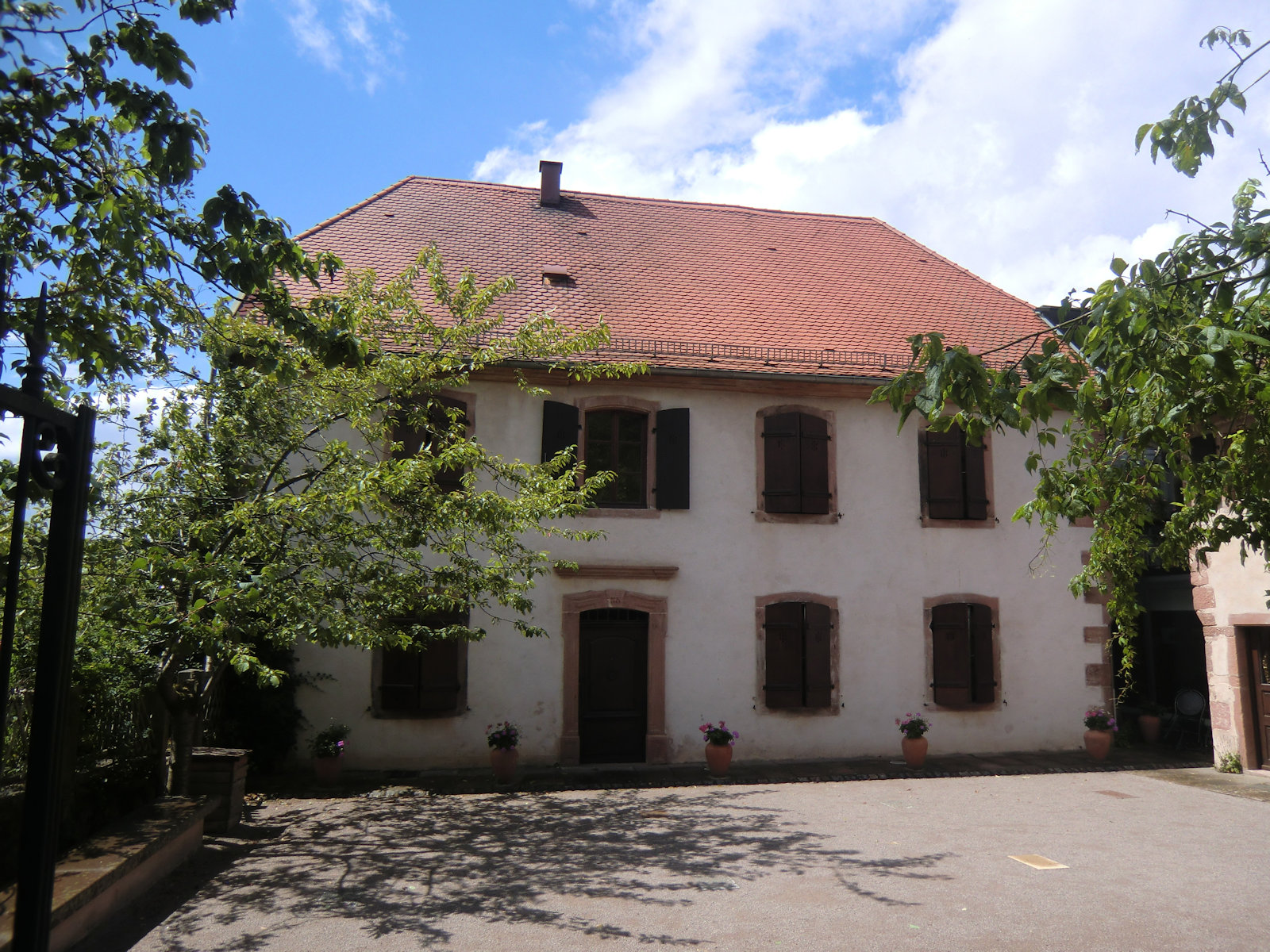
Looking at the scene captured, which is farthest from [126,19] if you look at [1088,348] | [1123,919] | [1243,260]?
[1123,919]

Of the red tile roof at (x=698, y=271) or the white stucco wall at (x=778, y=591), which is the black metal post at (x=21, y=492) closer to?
the white stucco wall at (x=778, y=591)

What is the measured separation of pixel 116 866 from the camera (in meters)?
5.59

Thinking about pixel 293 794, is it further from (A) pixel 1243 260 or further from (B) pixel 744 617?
(A) pixel 1243 260

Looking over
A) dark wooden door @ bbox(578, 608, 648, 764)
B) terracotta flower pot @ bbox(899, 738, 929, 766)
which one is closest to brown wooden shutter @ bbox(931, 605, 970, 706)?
terracotta flower pot @ bbox(899, 738, 929, 766)

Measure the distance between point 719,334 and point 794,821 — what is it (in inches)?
257

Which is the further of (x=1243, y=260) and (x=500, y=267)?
(x=500, y=267)

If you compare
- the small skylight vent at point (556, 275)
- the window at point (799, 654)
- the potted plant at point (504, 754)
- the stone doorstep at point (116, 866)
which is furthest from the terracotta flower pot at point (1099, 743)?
the stone doorstep at point (116, 866)

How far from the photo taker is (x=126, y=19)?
4.03 m

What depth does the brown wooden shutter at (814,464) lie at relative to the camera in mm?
12336

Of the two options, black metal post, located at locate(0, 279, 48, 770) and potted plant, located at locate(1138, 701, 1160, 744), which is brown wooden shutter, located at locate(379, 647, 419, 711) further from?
potted plant, located at locate(1138, 701, 1160, 744)

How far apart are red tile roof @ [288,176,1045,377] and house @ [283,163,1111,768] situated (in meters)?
0.08

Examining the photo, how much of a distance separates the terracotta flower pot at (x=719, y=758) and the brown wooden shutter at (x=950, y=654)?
3107mm

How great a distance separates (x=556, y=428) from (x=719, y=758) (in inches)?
175

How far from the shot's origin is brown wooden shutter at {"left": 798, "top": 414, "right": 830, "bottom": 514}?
12336 millimetres
